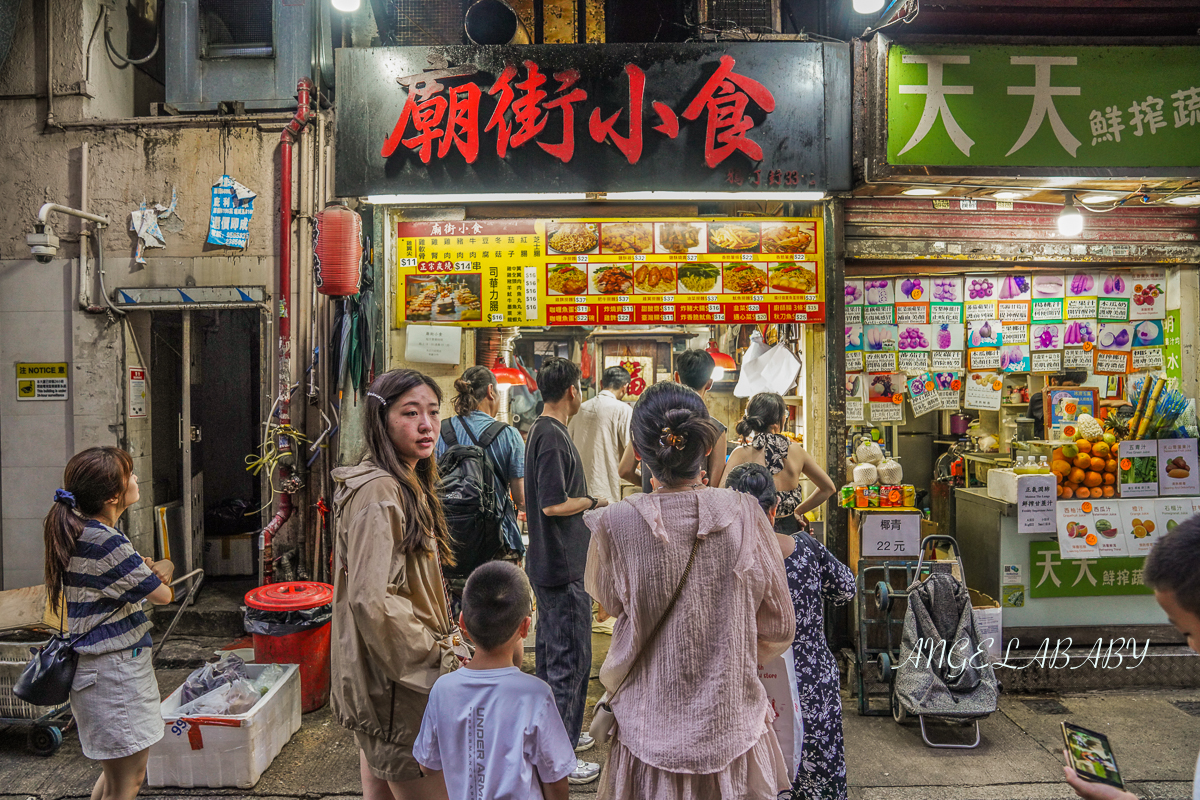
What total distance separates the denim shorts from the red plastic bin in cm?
149

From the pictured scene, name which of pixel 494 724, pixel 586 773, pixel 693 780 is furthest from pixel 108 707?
pixel 693 780

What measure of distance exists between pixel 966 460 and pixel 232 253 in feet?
25.0

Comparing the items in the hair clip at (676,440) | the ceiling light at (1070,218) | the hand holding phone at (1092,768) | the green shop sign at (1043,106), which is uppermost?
the green shop sign at (1043,106)

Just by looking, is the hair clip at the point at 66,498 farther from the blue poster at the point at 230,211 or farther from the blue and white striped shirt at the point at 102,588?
the blue poster at the point at 230,211

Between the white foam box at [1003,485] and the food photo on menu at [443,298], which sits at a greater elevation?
the food photo on menu at [443,298]

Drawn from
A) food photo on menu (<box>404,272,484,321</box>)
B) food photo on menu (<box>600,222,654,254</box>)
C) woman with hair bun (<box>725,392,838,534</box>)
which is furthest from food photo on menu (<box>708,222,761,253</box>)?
food photo on menu (<box>404,272,484,321</box>)

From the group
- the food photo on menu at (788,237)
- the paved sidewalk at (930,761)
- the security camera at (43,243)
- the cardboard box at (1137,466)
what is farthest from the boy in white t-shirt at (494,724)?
the security camera at (43,243)

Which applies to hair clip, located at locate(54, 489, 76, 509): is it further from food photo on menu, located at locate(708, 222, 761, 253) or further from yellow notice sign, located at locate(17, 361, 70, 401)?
food photo on menu, located at locate(708, 222, 761, 253)

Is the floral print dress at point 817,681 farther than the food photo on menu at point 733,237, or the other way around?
the food photo on menu at point 733,237

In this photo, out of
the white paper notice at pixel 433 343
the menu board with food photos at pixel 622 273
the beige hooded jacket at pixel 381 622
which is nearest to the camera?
the beige hooded jacket at pixel 381 622

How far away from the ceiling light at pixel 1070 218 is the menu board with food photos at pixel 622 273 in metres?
1.99

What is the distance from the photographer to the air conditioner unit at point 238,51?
6.30 metres

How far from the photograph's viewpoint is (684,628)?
2.11m

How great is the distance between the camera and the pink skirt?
2.10 m
